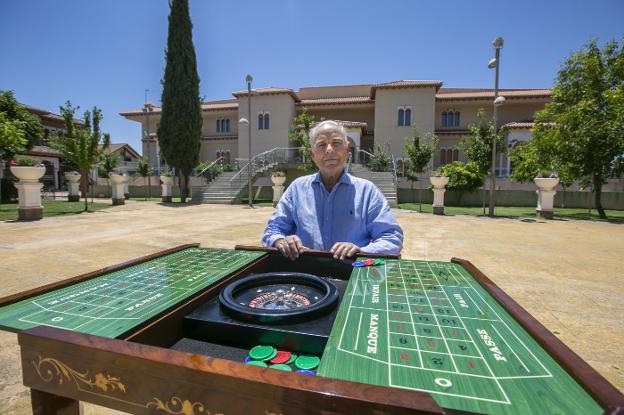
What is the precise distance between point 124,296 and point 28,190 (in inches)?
516

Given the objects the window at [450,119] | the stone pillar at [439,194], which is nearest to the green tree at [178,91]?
the stone pillar at [439,194]

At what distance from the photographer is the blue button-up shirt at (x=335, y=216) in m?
2.56

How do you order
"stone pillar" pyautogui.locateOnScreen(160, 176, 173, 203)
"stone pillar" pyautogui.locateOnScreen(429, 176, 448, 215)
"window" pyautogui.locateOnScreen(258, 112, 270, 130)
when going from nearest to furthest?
"stone pillar" pyautogui.locateOnScreen(429, 176, 448, 215)
"stone pillar" pyautogui.locateOnScreen(160, 176, 173, 203)
"window" pyautogui.locateOnScreen(258, 112, 270, 130)

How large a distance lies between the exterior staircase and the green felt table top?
55.0ft

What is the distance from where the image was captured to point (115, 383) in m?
0.90

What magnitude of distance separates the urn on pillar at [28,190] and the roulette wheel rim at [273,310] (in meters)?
13.1

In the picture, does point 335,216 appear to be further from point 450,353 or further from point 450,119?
point 450,119

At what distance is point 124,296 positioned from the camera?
1.43 m

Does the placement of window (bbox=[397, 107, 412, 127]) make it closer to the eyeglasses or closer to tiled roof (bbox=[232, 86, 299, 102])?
tiled roof (bbox=[232, 86, 299, 102])

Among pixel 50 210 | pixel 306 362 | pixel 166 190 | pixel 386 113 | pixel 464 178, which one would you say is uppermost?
pixel 386 113

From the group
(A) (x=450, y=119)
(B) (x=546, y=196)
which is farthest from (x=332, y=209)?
(A) (x=450, y=119)

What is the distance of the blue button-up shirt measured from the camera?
8.39 ft

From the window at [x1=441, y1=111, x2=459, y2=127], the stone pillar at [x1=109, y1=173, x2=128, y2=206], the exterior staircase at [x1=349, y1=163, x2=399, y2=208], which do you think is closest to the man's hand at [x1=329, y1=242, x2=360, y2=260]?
the exterior staircase at [x1=349, y1=163, x2=399, y2=208]

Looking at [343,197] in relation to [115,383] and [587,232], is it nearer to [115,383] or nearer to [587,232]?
[115,383]
